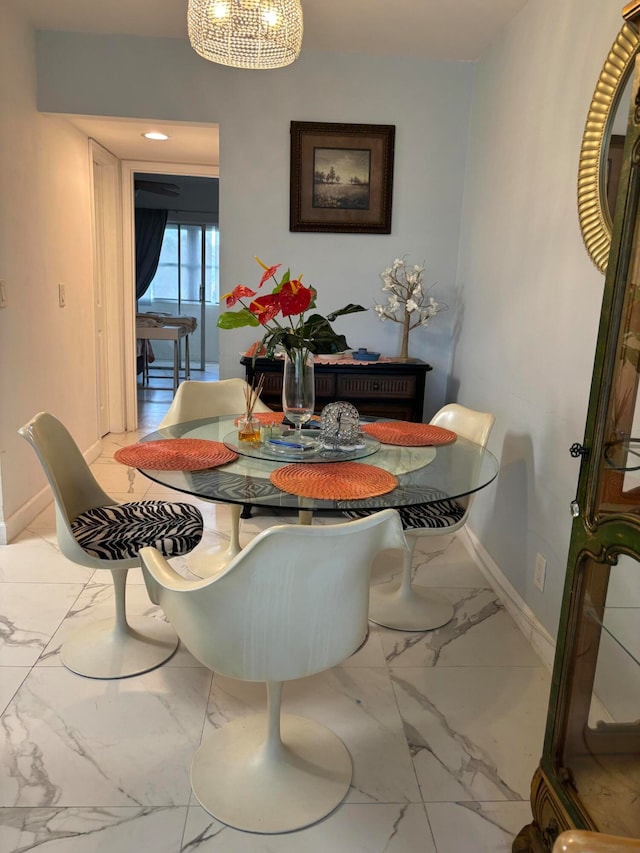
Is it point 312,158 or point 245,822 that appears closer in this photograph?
point 245,822

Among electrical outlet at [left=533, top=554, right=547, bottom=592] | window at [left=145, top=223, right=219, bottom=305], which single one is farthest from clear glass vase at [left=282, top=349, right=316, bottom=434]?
window at [left=145, top=223, right=219, bottom=305]

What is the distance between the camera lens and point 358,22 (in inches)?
115

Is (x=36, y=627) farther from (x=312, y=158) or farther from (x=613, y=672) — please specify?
(x=312, y=158)

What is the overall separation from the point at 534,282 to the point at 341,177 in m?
1.48

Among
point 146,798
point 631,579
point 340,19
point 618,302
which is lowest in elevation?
point 146,798

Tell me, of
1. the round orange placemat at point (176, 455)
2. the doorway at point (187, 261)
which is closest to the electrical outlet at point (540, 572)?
the round orange placemat at point (176, 455)

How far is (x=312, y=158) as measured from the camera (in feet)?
11.3

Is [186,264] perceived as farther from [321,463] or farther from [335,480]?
[335,480]

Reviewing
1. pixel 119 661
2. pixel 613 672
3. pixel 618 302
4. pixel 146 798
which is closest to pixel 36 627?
pixel 119 661

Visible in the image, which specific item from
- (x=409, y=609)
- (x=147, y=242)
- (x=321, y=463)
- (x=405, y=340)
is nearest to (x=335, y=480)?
(x=321, y=463)

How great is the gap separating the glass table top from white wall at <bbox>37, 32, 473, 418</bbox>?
161cm

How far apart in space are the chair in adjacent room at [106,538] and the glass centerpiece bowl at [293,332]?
0.56 meters

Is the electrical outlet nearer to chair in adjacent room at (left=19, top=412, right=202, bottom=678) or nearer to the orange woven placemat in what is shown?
the orange woven placemat

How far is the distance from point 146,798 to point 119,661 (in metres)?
0.60
